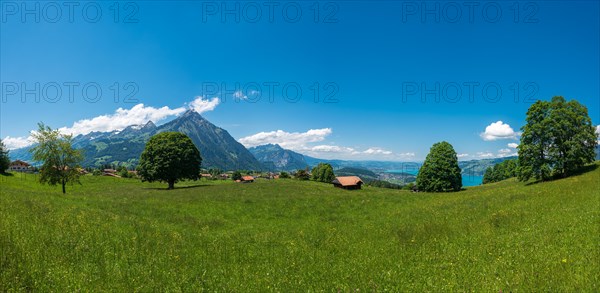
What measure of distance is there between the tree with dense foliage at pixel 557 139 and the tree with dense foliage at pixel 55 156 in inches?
2847

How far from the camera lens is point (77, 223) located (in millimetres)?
14867

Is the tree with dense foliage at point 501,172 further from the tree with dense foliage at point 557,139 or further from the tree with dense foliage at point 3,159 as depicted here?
the tree with dense foliage at point 3,159

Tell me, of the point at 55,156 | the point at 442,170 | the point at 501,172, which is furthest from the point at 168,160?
the point at 501,172

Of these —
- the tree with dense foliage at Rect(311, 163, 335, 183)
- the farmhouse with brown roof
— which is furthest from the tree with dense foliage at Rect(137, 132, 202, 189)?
the tree with dense foliage at Rect(311, 163, 335, 183)

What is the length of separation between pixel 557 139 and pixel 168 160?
67644 millimetres

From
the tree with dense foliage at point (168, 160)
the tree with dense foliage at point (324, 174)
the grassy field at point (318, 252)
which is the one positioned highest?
the tree with dense foliage at point (168, 160)

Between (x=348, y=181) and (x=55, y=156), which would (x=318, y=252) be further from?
(x=348, y=181)

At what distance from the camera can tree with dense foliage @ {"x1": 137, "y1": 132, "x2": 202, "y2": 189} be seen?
191 feet

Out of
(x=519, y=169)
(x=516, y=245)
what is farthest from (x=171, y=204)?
(x=519, y=169)

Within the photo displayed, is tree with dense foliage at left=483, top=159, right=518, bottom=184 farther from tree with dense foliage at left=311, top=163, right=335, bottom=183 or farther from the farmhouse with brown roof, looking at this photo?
tree with dense foliage at left=311, top=163, right=335, bottom=183

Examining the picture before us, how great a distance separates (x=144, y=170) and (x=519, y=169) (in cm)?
6989

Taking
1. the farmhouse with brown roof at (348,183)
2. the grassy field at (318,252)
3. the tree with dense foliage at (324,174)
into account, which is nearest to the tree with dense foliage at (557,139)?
the grassy field at (318,252)

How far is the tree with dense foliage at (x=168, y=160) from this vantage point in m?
58.3

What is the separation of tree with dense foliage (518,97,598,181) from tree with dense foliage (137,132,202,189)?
61.6 m
